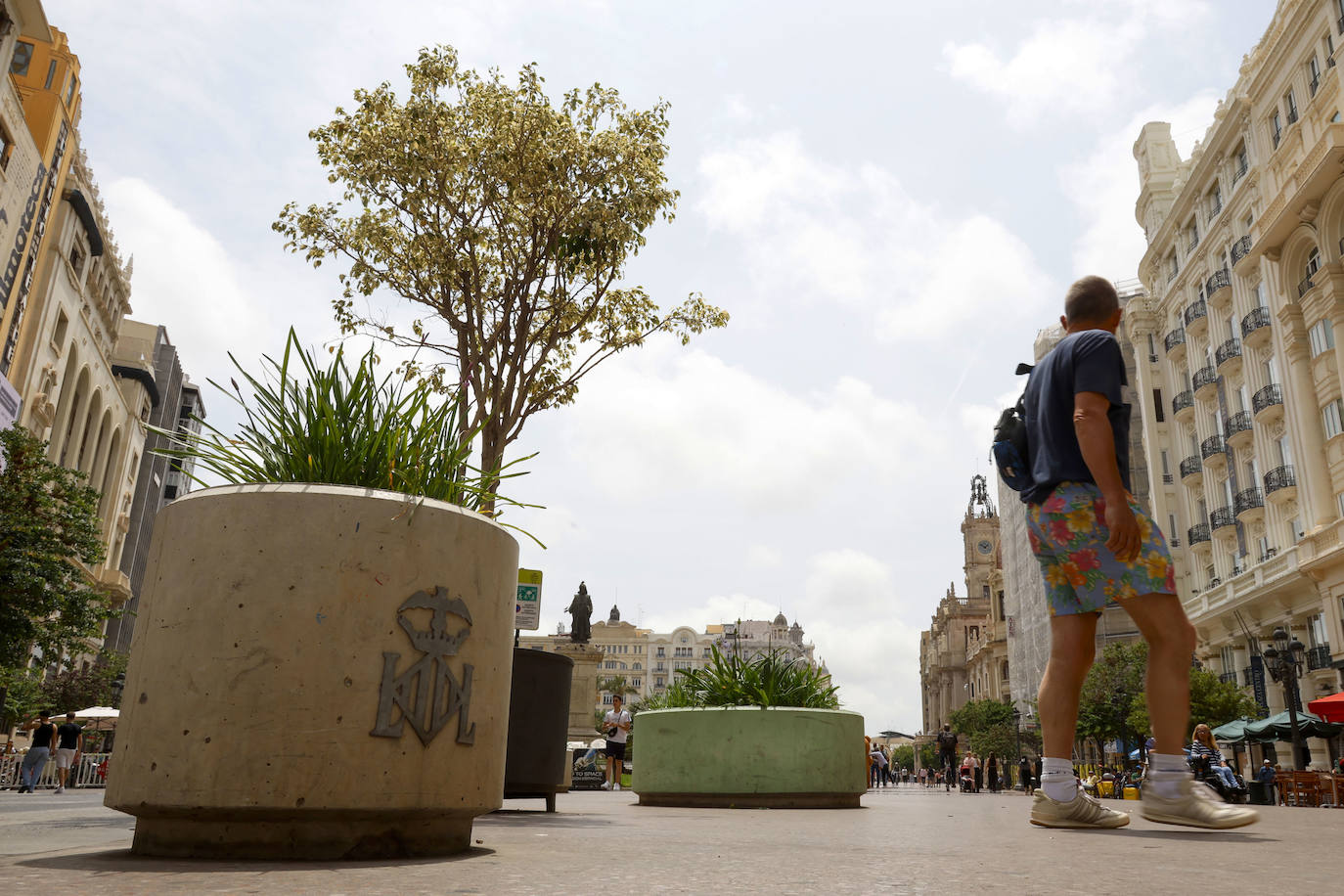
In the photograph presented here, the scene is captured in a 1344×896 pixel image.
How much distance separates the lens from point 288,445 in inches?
114

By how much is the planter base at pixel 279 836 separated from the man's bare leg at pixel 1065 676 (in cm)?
229

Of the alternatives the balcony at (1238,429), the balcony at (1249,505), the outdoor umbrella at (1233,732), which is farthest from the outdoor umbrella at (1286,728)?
the balcony at (1238,429)

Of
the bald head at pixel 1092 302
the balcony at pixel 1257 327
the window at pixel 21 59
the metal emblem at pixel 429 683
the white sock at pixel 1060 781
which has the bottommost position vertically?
the white sock at pixel 1060 781

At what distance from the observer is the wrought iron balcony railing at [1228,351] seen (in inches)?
1310

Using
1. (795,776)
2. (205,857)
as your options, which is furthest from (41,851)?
(795,776)

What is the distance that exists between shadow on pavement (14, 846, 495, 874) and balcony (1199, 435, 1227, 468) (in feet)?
125

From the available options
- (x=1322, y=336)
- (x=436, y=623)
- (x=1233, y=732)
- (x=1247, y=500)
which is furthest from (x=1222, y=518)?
(x=436, y=623)

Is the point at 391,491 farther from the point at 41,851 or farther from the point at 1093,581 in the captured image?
the point at 1093,581

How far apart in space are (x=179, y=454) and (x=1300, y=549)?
103 feet

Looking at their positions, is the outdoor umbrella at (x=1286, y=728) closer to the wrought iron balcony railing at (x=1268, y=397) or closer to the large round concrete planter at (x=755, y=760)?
the wrought iron balcony railing at (x=1268, y=397)

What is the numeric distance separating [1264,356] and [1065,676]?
33332 millimetres

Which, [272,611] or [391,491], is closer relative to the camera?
[272,611]

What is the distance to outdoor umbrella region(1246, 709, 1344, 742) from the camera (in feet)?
69.6

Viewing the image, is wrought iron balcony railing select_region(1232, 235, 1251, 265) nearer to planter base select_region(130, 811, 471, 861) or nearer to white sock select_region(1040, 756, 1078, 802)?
white sock select_region(1040, 756, 1078, 802)
